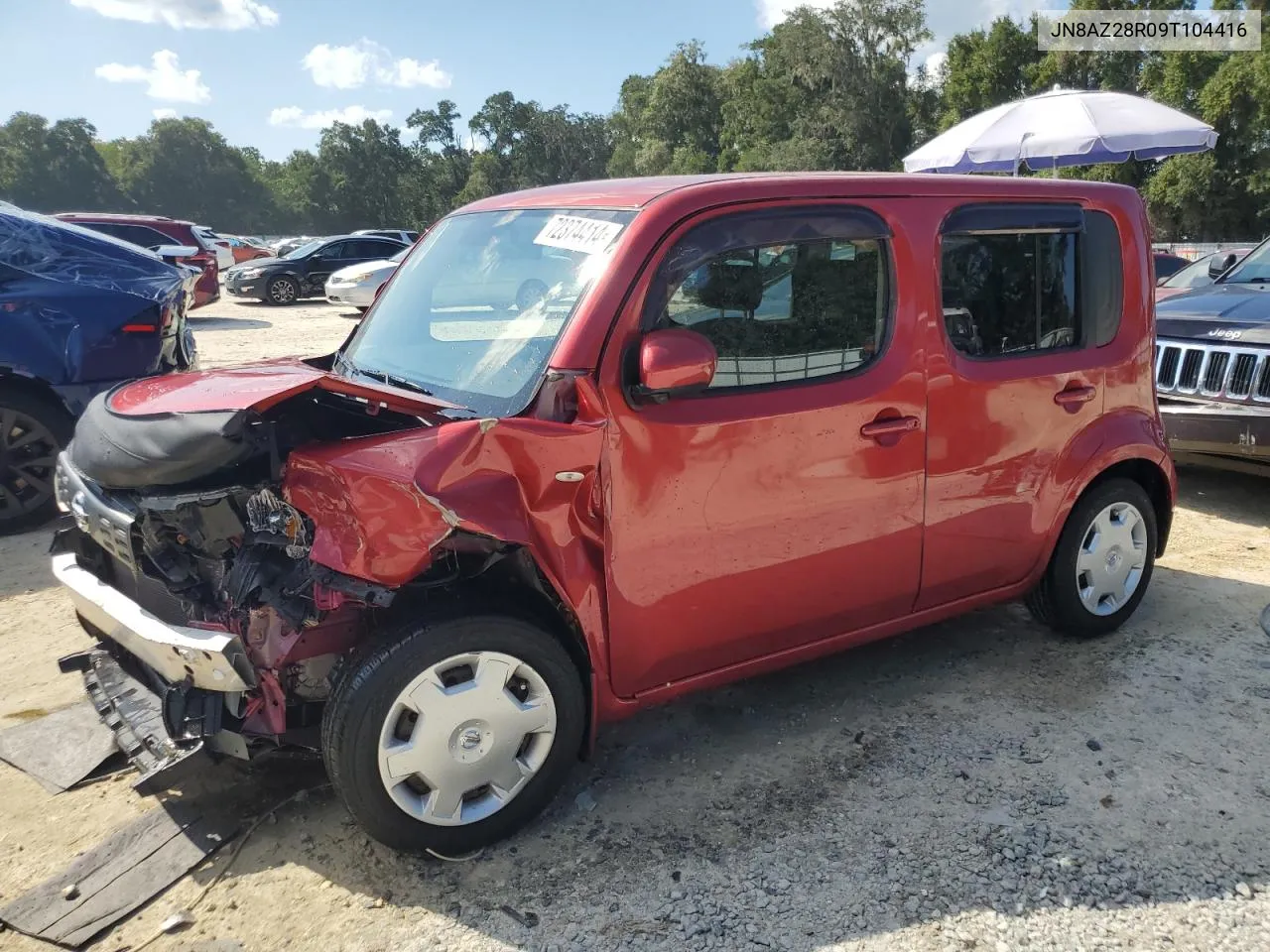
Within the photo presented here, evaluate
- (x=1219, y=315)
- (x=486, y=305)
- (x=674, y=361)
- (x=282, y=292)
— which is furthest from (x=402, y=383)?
(x=282, y=292)

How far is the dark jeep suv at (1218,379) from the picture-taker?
5.46m

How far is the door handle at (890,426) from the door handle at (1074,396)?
2.57ft

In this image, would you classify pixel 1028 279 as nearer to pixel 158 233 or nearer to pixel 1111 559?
pixel 1111 559

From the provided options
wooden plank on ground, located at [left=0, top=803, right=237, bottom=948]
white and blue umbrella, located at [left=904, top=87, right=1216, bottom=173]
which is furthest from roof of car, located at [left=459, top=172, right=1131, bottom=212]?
white and blue umbrella, located at [left=904, top=87, right=1216, bottom=173]

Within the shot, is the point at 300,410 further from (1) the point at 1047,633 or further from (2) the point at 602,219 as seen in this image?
(1) the point at 1047,633

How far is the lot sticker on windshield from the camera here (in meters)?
2.81

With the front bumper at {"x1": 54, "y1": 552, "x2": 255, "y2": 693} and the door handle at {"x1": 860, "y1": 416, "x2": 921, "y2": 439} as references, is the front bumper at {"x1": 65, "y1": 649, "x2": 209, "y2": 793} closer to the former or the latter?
the front bumper at {"x1": 54, "y1": 552, "x2": 255, "y2": 693}

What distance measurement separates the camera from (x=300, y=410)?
2.71m

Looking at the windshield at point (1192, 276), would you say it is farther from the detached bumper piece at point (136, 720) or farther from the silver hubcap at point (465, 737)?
the detached bumper piece at point (136, 720)

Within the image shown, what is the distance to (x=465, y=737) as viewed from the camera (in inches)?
102

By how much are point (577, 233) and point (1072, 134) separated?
27.5 ft

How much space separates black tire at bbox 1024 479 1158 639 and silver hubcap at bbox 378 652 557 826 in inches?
91.2

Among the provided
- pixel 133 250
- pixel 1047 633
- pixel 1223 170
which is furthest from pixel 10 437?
pixel 1223 170

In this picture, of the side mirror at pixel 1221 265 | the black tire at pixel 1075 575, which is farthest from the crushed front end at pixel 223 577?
the side mirror at pixel 1221 265
